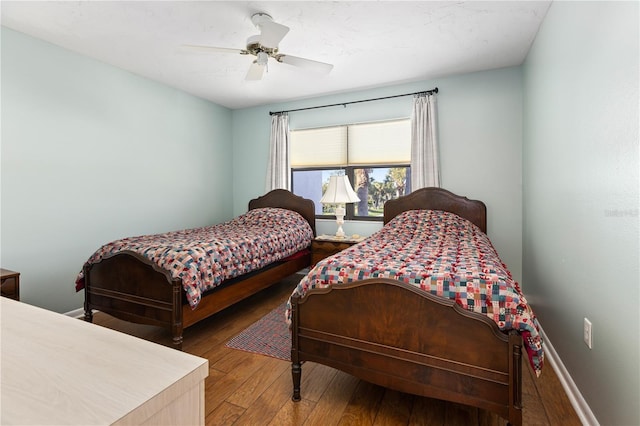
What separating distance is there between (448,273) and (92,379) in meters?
1.58

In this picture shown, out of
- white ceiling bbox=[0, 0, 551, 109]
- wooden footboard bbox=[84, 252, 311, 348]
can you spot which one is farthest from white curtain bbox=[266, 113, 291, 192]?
wooden footboard bbox=[84, 252, 311, 348]

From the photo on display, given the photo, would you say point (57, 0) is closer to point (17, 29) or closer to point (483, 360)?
point (17, 29)

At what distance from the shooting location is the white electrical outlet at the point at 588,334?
64.1 inches

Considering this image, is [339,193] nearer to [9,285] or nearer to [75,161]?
[75,161]

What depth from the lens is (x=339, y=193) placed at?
385 cm

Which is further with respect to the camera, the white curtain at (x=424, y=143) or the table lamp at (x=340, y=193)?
the table lamp at (x=340, y=193)

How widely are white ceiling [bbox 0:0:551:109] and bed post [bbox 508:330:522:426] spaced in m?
2.25

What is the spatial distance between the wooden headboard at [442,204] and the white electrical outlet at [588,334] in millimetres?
1869

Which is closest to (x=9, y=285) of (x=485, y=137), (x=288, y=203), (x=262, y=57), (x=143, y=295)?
(x=143, y=295)

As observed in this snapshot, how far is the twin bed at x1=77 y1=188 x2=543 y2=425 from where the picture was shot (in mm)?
1471

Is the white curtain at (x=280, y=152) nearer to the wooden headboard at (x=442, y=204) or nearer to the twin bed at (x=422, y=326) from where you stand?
the wooden headboard at (x=442, y=204)

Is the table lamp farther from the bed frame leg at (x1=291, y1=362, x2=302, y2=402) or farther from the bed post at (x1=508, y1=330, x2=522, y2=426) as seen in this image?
the bed post at (x1=508, y1=330, x2=522, y2=426)

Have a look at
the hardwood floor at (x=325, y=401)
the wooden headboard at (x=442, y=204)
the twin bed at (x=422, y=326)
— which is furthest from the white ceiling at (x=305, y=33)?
the hardwood floor at (x=325, y=401)

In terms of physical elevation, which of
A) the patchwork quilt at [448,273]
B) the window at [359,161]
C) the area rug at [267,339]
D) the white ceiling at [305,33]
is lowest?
the area rug at [267,339]
